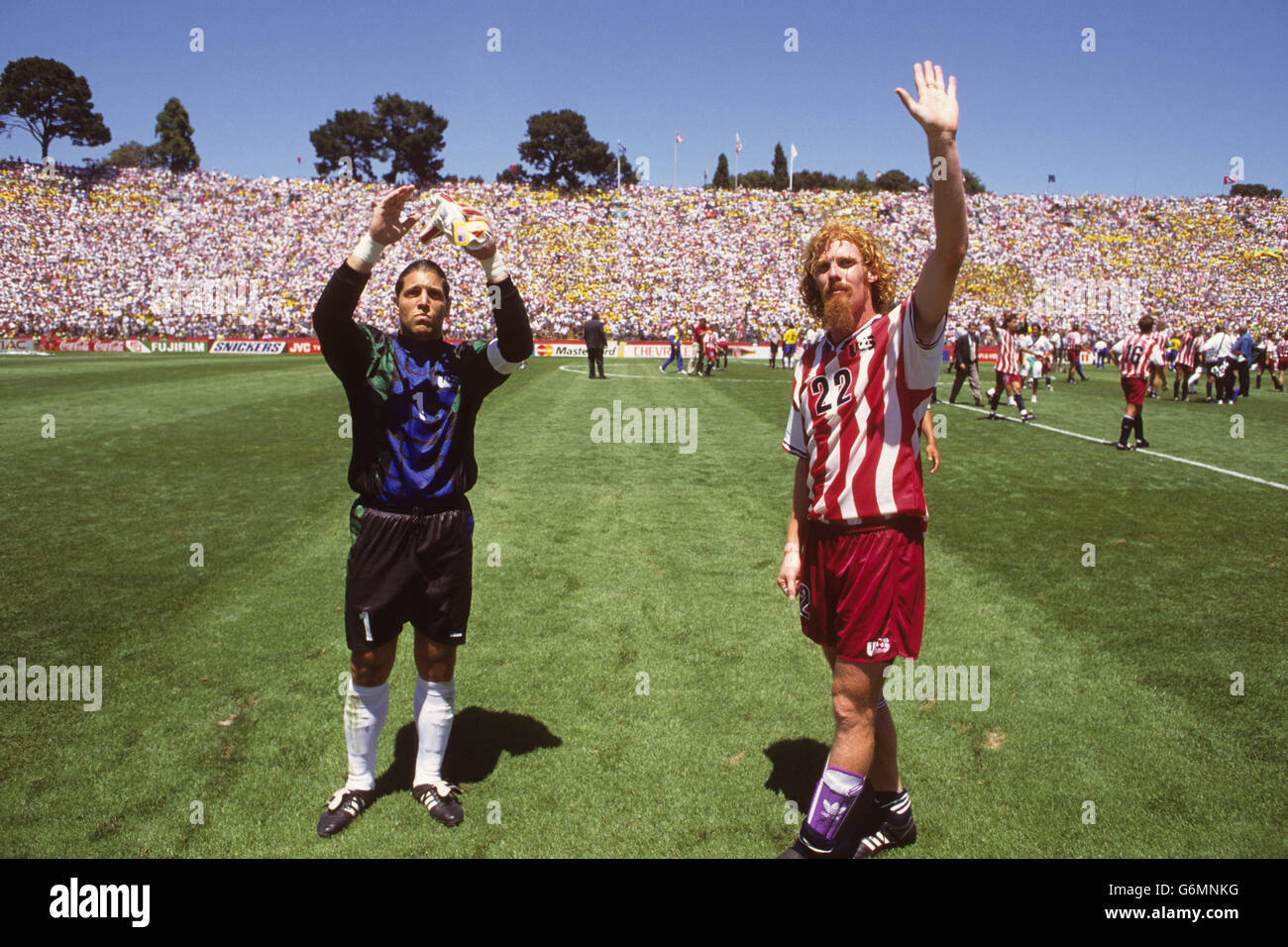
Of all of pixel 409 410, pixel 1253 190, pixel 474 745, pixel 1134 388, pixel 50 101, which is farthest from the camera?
pixel 1253 190

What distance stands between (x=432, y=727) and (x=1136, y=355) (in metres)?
14.2

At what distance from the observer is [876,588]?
282 cm

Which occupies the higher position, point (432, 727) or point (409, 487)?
point (409, 487)

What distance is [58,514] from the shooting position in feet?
26.5

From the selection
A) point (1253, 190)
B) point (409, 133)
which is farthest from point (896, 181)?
point (409, 133)

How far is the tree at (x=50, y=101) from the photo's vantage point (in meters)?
72.7

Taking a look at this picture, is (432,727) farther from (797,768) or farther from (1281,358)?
(1281,358)

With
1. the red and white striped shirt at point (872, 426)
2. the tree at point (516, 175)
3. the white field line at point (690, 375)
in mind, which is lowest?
the red and white striped shirt at point (872, 426)

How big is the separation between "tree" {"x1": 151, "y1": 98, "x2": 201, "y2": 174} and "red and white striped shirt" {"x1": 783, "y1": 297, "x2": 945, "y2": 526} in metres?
104

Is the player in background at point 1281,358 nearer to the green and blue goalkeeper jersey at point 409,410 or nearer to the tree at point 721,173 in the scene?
the green and blue goalkeeper jersey at point 409,410

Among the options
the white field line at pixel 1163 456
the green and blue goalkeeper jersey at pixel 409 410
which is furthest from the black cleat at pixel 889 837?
the white field line at pixel 1163 456

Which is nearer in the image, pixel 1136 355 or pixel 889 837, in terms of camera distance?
pixel 889 837
